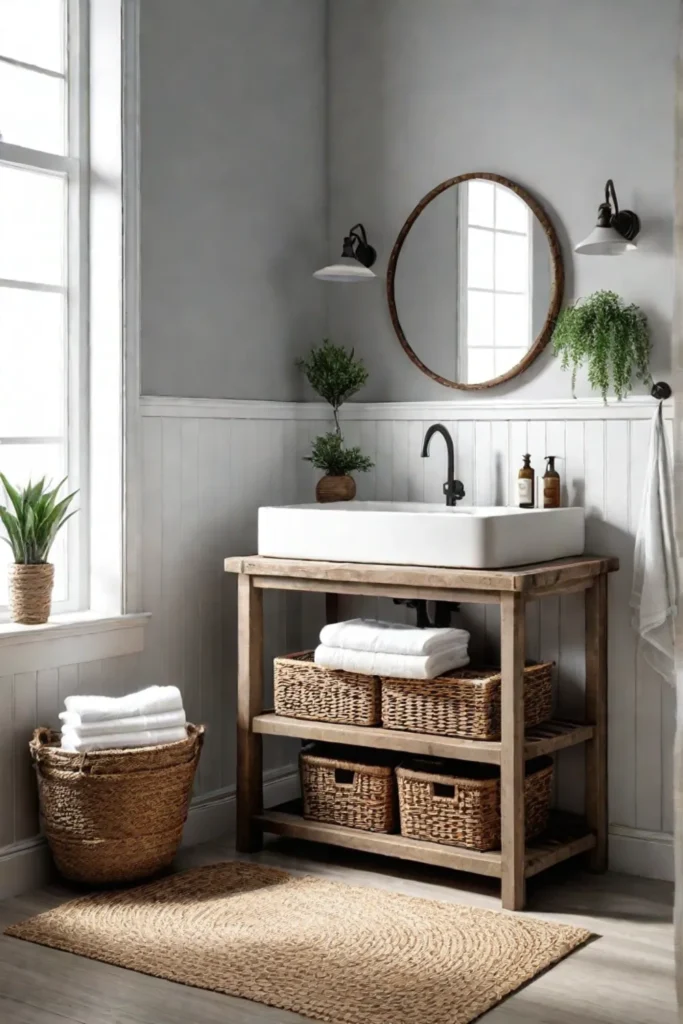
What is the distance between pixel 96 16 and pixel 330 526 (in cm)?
159

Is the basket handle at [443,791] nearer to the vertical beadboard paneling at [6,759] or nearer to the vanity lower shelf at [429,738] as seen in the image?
the vanity lower shelf at [429,738]

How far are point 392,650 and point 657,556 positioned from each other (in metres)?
0.76

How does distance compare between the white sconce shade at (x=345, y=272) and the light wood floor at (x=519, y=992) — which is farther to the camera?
the white sconce shade at (x=345, y=272)

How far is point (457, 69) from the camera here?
12.6 feet

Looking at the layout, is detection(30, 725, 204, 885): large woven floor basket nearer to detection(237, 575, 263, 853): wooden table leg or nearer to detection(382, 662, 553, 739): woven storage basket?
detection(237, 575, 263, 853): wooden table leg

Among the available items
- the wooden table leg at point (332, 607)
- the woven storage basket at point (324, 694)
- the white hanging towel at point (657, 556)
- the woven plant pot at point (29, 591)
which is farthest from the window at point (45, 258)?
the white hanging towel at point (657, 556)

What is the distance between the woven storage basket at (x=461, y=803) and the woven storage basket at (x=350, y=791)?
0.05 m

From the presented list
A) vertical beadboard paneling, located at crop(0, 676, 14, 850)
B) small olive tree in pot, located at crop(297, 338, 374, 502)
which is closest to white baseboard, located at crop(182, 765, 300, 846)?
vertical beadboard paneling, located at crop(0, 676, 14, 850)

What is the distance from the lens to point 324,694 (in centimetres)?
346

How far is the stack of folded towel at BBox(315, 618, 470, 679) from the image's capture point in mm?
3254

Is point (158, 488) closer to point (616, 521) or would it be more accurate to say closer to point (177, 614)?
point (177, 614)

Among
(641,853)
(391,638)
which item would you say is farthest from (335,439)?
(641,853)

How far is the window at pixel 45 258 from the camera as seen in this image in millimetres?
3365

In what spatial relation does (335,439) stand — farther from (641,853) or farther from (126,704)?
(641,853)
